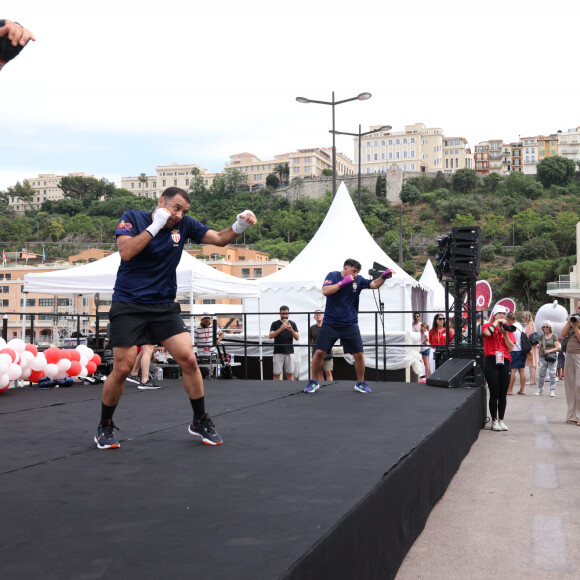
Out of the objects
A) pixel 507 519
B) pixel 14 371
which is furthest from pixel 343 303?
pixel 14 371

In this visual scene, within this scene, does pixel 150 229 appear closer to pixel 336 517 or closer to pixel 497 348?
pixel 336 517

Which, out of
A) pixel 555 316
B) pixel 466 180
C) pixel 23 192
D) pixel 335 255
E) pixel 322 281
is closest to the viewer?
pixel 322 281

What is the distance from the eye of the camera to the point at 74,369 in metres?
7.93

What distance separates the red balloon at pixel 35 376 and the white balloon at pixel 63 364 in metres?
0.23

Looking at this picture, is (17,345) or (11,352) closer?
(11,352)

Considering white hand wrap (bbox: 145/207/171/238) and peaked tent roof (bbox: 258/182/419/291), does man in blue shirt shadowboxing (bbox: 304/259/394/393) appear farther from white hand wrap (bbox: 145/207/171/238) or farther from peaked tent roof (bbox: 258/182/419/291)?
peaked tent roof (bbox: 258/182/419/291)

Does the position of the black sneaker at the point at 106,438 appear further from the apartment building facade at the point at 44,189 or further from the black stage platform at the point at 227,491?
the apartment building facade at the point at 44,189

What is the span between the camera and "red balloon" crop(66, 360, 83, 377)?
789cm

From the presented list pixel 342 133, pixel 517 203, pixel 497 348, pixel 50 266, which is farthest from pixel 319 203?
pixel 497 348

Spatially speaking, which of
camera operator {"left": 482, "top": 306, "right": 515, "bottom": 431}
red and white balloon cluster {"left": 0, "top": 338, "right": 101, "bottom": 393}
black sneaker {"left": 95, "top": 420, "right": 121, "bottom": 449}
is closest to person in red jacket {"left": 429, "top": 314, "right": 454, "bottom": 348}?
camera operator {"left": 482, "top": 306, "right": 515, "bottom": 431}

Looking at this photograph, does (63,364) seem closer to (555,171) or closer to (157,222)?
(157,222)

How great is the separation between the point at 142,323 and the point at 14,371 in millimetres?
3876

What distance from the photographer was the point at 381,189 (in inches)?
4518

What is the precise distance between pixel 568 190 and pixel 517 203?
1413cm
